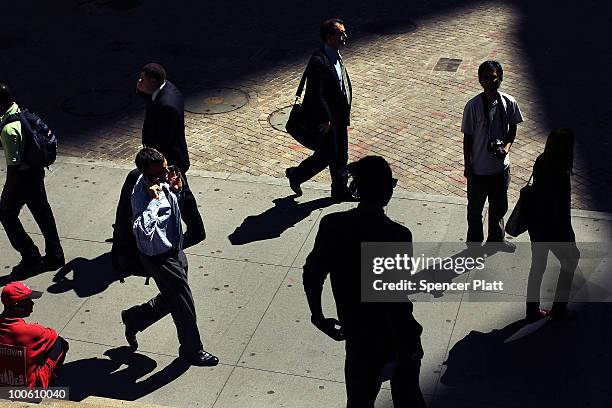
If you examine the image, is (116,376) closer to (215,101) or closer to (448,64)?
(215,101)

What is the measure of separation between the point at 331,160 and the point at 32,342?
4.36m

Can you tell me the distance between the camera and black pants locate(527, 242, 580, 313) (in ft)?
26.0

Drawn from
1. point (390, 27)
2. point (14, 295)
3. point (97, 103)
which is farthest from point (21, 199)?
point (390, 27)

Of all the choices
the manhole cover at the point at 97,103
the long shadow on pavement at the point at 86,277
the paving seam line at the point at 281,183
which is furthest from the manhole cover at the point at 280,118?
the long shadow on pavement at the point at 86,277

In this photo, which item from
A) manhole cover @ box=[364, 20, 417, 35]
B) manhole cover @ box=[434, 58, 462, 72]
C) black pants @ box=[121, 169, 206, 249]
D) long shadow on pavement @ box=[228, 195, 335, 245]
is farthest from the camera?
manhole cover @ box=[364, 20, 417, 35]

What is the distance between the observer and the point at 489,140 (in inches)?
345

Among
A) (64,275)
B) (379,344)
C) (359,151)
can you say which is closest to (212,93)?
(359,151)

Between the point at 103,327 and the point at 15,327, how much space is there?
72.2 inches

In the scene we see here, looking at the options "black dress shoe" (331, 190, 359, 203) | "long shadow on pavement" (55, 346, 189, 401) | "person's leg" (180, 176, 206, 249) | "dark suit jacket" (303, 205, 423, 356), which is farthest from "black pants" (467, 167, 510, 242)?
"dark suit jacket" (303, 205, 423, 356)

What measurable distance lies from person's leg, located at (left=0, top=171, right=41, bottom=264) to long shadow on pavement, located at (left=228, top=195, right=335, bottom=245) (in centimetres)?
184

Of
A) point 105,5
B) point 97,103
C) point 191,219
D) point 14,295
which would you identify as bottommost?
point 105,5

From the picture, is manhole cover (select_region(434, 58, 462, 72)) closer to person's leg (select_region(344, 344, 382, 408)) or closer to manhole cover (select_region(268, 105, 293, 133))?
manhole cover (select_region(268, 105, 293, 133))

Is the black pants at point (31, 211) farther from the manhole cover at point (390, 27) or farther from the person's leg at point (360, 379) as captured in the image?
the manhole cover at point (390, 27)

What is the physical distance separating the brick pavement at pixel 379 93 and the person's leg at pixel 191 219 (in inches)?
71.2
